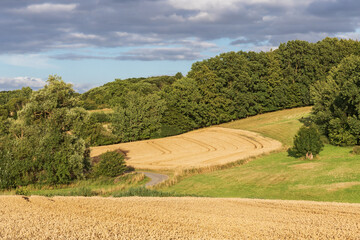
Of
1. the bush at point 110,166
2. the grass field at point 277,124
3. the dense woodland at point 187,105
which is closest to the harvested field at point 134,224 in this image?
the dense woodland at point 187,105

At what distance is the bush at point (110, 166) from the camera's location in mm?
39844

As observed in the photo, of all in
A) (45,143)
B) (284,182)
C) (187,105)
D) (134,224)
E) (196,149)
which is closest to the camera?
(134,224)

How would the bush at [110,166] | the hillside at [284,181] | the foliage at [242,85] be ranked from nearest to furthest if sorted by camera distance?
the hillside at [284,181] → the bush at [110,166] → the foliage at [242,85]

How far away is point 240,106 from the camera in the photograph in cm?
8900

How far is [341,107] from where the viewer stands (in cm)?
5522

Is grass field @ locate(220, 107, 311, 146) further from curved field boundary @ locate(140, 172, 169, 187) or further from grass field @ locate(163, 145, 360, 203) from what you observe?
curved field boundary @ locate(140, 172, 169, 187)

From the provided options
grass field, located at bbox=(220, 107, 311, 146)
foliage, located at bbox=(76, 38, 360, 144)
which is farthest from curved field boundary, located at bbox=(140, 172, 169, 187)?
foliage, located at bbox=(76, 38, 360, 144)

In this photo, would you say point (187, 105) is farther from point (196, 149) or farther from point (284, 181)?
point (284, 181)

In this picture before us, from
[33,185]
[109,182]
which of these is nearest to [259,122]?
[109,182]

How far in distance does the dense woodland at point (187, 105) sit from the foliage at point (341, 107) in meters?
0.15

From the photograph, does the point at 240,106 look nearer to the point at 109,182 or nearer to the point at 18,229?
the point at 109,182

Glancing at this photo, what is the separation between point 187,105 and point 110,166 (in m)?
45.9

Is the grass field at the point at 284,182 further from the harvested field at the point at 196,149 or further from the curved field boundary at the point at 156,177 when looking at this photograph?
the harvested field at the point at 196,149

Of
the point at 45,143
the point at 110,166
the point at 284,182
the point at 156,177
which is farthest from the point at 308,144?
the point at 45,143
